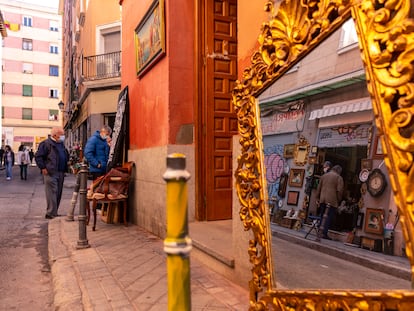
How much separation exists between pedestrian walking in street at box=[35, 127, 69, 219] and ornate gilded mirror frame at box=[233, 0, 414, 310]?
230 inches

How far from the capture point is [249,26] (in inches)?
122

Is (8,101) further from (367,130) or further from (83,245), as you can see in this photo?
(367,130)

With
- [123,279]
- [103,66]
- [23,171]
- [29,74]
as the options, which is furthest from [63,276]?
[29,74]

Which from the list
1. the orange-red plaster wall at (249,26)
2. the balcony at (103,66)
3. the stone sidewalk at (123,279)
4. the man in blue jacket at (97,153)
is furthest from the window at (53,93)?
the orange-red plaster wall at (249,26)

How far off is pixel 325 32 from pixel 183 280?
1.42 m

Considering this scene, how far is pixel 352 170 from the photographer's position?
178cm

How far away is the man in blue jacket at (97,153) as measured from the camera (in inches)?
289

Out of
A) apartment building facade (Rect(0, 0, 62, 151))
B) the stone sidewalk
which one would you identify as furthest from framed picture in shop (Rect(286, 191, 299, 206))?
apartment building facade (Rect(0, 0, 62, 151))

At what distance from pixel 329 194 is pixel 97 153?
20.3 ft

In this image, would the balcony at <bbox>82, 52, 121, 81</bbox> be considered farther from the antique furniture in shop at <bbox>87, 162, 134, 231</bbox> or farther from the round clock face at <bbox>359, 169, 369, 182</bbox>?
the round clock face at <bbox>359, 169, 369, 182</bbox>

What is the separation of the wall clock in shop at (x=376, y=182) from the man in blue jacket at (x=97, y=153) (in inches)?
250

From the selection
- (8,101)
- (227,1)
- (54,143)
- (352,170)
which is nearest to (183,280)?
(352,170)

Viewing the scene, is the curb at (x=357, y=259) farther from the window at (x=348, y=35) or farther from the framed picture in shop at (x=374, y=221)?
the window at (x=348, y=35)

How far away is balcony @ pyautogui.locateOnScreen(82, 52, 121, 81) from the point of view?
17.1 m
